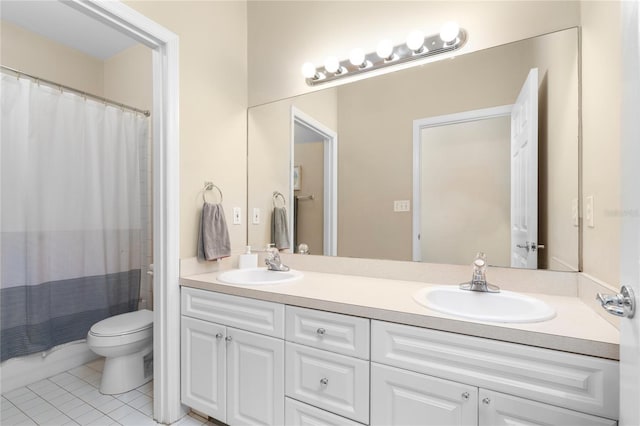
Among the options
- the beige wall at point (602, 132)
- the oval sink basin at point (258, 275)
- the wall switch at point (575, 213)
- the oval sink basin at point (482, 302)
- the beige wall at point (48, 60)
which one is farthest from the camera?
the beige wall at point (48, 60)

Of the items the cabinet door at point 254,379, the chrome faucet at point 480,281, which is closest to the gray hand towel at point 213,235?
the cabinet door at point 254,379

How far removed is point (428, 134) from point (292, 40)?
111 centimetres

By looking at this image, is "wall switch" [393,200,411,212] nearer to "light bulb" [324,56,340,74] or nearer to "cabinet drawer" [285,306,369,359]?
"cabinet drawer" [285,306,369,359]

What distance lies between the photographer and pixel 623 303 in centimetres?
65

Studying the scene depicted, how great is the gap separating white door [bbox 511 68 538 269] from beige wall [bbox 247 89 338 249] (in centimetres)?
124

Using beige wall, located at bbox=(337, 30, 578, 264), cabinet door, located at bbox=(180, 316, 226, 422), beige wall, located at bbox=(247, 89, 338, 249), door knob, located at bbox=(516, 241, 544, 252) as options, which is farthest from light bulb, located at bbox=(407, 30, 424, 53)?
cabinet door, located at bbox=(180, 316, 226, 422)

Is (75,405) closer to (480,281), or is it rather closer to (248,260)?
(248,260)

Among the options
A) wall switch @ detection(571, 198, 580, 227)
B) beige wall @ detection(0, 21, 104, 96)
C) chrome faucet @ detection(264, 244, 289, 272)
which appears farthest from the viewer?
beige wall @ detection(0, 21, 104, 96)

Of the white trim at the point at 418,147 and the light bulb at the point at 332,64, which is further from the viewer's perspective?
the light bulb at the point at 332,64

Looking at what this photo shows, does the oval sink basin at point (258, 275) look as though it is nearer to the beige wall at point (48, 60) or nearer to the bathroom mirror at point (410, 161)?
the bathroom mirror at point (410, 161)

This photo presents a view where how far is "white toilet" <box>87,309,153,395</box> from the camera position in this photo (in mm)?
1878

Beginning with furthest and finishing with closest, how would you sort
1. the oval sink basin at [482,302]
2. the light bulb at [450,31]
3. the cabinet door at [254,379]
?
the light bulb at [450,31], the cabinet door at [254,379], the oval sink basin at [482,302]

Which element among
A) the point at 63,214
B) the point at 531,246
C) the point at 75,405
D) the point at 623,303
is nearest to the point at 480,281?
the point at 531,246

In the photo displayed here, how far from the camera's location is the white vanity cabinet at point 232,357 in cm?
135
